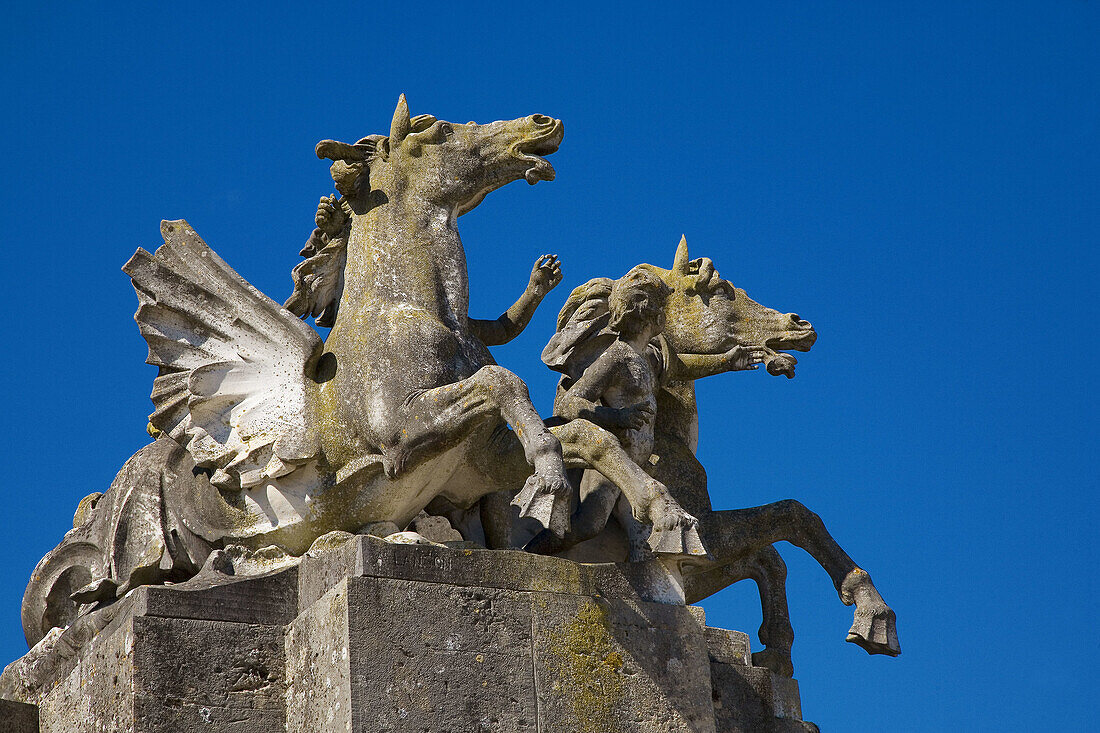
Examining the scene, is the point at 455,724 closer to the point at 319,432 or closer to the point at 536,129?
the point at 319,432

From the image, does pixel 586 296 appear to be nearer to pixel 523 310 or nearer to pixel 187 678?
pixel 523 310

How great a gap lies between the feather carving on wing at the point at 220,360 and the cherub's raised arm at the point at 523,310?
57.8 inches

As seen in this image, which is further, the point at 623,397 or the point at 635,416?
the point at 623,397

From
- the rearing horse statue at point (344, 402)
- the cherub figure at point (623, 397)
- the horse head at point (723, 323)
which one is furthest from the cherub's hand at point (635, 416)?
the horse head at point (723, 323)

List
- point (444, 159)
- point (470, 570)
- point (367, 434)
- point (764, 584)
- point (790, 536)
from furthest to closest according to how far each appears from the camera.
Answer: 1. point (764, 584)
2. point (790, 536)
3. point (444, 159)
4. point (367, 434)
5. point (470, 570)

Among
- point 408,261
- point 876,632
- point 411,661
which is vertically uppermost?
point 408,261

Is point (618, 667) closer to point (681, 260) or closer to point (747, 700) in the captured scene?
point (747, 700)

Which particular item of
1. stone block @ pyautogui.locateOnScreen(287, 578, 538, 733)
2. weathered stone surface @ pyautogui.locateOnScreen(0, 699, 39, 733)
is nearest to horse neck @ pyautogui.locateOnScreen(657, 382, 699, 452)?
stone block @ pyautogui.locateOnScreen(287, 578, 538, 733)

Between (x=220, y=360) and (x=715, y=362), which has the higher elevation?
(x=715, y=362)

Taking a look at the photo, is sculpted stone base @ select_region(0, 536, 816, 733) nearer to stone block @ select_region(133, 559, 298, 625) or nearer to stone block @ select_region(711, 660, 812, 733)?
→ stone block @ select_region(133, 559, 298, 625)

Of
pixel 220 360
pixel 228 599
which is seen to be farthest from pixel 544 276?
pixel 228 599

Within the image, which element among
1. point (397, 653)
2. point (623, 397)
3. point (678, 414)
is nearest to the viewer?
point (397, 653)

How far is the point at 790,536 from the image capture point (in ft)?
33.9

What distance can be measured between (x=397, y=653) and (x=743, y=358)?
15.2 feet
